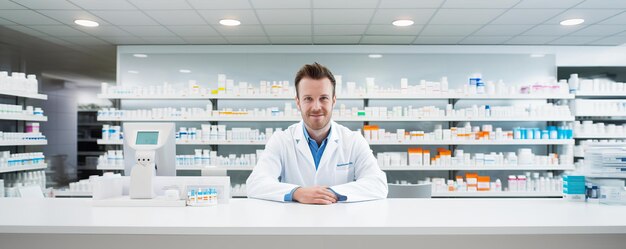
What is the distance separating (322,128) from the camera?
2.39 meters

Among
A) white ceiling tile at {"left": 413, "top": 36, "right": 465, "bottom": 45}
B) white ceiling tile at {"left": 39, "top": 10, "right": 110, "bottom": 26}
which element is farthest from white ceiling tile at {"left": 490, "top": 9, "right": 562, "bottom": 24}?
white ceiling tile at {"left": 39, "top": 10, "right": 110, "bottom": 26}

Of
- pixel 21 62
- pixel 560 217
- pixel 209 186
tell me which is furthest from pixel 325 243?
pixel 21 62

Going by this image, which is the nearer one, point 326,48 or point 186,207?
point 186,207

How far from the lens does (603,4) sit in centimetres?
399

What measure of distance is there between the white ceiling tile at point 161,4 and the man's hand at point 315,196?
9.13ft

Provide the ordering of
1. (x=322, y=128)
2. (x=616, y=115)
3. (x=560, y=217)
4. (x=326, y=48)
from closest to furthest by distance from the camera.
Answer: (x=560, y=217), (x=322, y=128), (x=616, y=115), (x=326, y=48)

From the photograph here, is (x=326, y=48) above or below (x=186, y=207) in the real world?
above

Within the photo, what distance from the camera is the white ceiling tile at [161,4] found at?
154 inches

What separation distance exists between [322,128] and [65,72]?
705 cm

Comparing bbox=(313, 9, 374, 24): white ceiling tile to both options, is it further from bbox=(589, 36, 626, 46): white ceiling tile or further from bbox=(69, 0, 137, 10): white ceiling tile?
bbox=(589, 36, 626, 46): white ceiling tile

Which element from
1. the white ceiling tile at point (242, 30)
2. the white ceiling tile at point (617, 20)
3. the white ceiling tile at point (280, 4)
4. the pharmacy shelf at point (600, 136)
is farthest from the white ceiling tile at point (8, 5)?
the pharmacy shelf at point (600, 136)

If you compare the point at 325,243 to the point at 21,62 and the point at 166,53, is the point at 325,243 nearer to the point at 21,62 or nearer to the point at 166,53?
the point at 166,53

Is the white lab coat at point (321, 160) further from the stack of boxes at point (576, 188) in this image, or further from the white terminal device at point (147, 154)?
the stack of boxes at point (576, 188)

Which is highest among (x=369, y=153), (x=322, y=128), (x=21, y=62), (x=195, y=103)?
(x=21, y=62)
